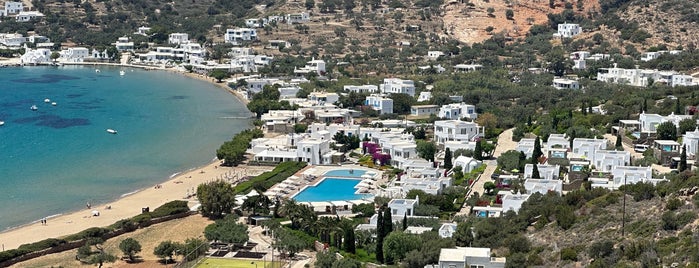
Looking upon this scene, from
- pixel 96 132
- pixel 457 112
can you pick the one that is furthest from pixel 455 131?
pixel 96 132

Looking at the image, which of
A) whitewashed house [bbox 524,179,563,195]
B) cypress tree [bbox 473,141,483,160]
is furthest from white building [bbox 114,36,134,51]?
whitewashed house [bbox 524,179,563,195]

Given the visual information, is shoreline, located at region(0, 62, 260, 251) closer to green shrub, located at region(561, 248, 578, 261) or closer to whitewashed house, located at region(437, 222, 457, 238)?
whitewashed house, located at region(437, 222, 457, 238)

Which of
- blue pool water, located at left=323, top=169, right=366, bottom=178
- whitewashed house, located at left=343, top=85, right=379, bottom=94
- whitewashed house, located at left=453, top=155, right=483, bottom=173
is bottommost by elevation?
blue pool water, located at left=323, top=169, right=366, bottom=178

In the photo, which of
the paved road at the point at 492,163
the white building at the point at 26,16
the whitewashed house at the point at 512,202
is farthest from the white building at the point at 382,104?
the white building at the point at 26,16

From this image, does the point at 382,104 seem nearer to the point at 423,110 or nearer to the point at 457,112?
the point at 423,110

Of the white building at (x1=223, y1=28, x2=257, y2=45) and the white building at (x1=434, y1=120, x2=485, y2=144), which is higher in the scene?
the white building at (x1=223, y1=28, x2=257, y2=45)

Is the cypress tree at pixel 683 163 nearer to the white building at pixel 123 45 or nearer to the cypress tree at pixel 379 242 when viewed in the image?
the cypress tree at pixel 379 242
